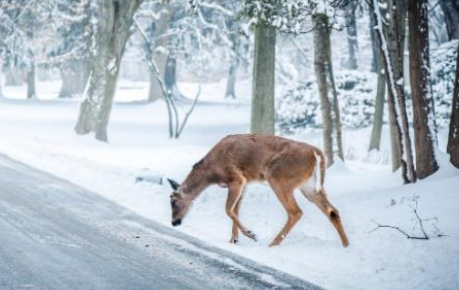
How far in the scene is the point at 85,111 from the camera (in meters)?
19.6

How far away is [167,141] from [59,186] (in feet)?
36.3

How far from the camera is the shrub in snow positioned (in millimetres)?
24266

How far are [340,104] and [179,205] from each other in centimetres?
1658

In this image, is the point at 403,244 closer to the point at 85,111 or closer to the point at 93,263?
the point at 93,263

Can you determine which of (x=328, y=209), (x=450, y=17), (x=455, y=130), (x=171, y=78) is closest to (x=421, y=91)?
(x=455, y=130)

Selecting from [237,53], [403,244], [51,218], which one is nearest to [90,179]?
[51,218]

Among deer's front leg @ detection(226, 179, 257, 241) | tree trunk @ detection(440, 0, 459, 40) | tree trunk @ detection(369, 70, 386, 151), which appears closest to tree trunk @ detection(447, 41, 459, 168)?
deer's front leg @ detection(226, 179, 257, 241)

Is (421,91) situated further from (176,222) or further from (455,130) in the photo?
(176,222)

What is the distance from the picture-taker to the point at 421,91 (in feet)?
32.8

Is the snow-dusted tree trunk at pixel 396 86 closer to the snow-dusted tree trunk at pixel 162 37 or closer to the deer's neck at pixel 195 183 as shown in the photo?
the deer's neck at pixel 195 183

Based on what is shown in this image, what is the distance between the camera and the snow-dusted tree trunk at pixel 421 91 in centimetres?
991

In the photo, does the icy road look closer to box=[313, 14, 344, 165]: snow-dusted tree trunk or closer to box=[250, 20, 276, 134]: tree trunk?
box=[250, 20, 276, 134]: tree trunk

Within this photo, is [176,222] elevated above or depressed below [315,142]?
above

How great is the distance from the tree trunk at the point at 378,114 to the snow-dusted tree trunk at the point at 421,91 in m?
7.74
